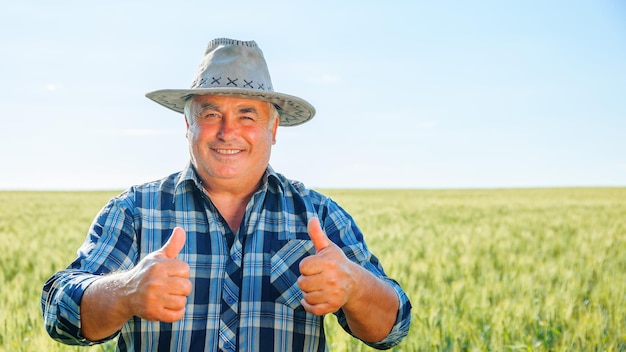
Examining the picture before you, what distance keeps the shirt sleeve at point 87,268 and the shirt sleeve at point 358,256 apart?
30.5 inches

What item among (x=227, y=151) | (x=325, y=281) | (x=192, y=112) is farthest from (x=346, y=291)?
(x=192, y=112)

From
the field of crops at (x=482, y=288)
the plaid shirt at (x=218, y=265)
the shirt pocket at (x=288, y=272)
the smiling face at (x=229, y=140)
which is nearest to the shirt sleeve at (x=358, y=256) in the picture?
the plaid shirt at (x=218, y=265)

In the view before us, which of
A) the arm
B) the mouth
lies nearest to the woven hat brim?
the mouth

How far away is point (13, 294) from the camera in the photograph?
17.5 feet

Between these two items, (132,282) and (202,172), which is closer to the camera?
(132,282)

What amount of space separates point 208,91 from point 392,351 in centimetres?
225

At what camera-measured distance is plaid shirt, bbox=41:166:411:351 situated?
2.40 meters

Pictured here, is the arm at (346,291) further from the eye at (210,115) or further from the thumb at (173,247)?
the eye at (210,115)

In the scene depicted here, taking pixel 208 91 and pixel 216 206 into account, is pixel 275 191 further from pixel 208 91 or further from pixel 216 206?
pixel 208 91

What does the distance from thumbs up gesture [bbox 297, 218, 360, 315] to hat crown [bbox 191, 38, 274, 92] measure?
888 millimetres

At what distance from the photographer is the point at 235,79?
2.62 meters

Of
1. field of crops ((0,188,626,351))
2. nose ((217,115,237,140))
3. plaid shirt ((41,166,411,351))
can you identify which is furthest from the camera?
field of crops ((0,188,626,351))

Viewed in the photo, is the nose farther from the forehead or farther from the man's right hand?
the man's right hand

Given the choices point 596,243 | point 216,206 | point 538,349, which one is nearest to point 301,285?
point 216,206
